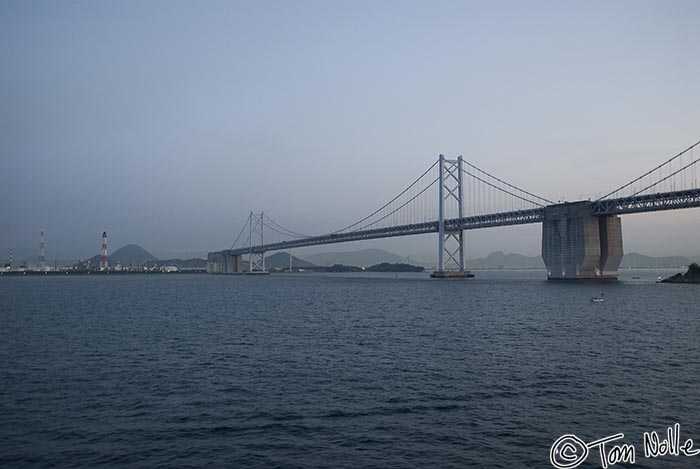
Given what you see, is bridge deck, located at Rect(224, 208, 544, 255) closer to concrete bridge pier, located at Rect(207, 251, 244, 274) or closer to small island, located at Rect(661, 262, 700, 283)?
small island, located at Rect(661, 262, 700, 283)

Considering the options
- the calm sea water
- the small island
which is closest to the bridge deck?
the small island

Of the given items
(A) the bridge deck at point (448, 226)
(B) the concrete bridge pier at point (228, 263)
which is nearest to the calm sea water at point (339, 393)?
(A) the bridge deck at point (448, 226)

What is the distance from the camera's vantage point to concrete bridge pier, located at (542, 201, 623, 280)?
6398cm

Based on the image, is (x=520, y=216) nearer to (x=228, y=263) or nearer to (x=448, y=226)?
(x=448, y=226)

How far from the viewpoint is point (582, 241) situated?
6378cm

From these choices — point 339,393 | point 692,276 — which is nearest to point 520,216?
point 692,276

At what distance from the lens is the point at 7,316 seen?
3112cm

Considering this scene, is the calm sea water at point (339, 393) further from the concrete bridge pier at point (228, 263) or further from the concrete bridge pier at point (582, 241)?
the concrete bridge pier at point (228, 263)

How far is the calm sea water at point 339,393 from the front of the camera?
898 centimetres

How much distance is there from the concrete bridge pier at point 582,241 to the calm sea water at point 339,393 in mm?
41938

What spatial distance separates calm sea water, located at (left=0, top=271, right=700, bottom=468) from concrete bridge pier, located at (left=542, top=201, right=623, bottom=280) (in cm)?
4194

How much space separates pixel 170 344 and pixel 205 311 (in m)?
14.5

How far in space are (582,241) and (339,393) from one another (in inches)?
2303

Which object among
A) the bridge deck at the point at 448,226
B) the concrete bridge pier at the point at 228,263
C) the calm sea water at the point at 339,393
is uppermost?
the bridge deck at the point at 448,226
